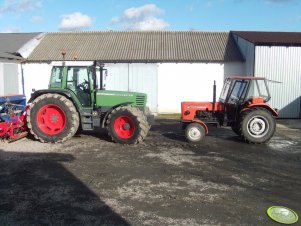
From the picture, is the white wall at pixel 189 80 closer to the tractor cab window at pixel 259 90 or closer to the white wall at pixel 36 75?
the white wall at pixel 36 75

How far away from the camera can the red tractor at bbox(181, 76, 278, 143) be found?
936 cm

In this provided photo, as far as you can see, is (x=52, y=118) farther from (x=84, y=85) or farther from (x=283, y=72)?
(x=283, y=72)

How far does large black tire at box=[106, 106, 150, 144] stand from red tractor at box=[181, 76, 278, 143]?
4.25ft

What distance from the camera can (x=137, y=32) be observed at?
2106 cm

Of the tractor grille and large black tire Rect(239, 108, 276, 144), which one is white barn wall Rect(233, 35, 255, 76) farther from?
the tractor grille

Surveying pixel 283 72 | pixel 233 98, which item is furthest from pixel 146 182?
pixel 283 72

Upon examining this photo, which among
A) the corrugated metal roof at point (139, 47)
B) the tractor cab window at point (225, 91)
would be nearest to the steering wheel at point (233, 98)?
the tractor cab window at point (225, 91)

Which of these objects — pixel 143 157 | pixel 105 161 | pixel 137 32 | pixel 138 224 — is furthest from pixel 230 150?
pixel 137 32

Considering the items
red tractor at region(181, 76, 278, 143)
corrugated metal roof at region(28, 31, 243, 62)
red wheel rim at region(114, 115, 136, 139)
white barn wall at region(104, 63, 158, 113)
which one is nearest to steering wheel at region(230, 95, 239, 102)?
red tractor at region(181, 76, 278, 143)

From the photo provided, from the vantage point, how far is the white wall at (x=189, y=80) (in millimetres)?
17250

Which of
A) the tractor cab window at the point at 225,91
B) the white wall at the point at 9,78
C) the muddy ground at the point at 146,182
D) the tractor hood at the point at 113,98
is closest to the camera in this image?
the muddy ground at the point at 146,182

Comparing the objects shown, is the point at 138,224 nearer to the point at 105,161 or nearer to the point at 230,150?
the point at 105,161

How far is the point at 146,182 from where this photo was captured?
6172mm

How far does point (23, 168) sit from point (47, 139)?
2299 millimetres
